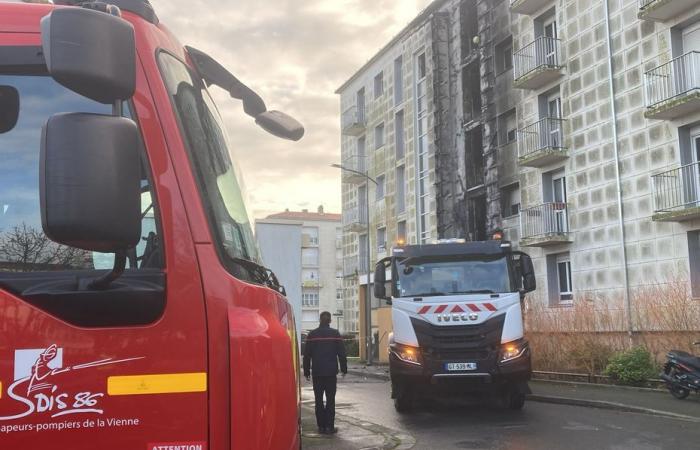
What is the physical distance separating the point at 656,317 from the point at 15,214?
1667cm

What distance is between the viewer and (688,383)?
41.4ft

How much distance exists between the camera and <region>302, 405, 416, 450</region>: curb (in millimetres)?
9328

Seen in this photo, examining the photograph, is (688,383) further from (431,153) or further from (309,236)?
(309,236)

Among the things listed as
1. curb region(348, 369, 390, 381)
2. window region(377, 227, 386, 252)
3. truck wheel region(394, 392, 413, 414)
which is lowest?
curb region(348, 369, 390, 381)

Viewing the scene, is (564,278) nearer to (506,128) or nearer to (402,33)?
(506,128)

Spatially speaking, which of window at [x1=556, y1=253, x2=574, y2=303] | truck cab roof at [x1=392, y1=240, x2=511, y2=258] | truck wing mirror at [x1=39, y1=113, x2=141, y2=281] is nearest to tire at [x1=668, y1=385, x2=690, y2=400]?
truck cab roof at [x1=392, y1=240, x2=511, y2=258]

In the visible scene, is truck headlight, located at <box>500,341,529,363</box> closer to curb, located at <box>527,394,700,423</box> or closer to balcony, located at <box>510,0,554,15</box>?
curb, located at <box>527,394,700,423</box>

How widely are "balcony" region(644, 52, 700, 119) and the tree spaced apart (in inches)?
683

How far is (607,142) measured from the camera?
20453mm

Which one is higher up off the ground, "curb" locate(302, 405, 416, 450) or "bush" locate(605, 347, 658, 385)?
"bush" locate(605, 347, 658, 385)

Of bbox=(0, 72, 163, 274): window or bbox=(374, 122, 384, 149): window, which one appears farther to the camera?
bbox=(374, 122, 384, 149): window

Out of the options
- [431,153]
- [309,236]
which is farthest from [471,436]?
[309,236]

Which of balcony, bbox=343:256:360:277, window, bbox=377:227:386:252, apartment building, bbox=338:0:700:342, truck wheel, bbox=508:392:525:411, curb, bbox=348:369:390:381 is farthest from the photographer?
balcony, bbox=343:256:360:277

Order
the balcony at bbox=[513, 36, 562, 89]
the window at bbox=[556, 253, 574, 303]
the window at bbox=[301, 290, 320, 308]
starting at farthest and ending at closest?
the window at bbox=[301, 290, 320, 308] < the window at bbox=[556, 253, 574, 303] < the balcony at bbox=[513, 36, 562, 89]
